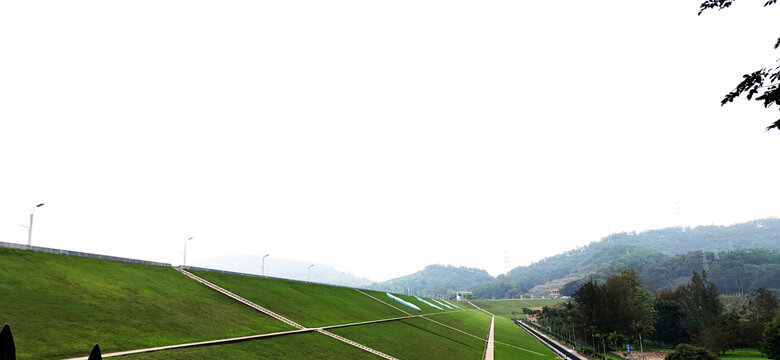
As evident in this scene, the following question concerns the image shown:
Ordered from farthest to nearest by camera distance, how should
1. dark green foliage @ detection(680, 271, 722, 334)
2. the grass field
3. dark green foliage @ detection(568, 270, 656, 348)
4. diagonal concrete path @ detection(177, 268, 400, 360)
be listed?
the grass field → dark green foliage @ detection(680, 271, 722, 334) → dark green foliage @ detection(568, 270, 656, 348) → diagonal concrete path @ detection(177, 268, 400, 360)

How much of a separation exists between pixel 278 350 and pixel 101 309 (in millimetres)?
9256

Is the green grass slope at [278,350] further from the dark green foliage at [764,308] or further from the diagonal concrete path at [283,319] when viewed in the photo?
the dark green foliage at [764,308]

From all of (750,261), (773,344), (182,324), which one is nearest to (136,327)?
(182,324)

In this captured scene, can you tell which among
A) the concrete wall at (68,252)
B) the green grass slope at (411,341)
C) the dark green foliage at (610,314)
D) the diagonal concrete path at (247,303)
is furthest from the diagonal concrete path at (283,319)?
the dark green foliage at (610,314)

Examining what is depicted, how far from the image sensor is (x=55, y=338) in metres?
16.1

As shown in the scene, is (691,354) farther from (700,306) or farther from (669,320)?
(669,320)

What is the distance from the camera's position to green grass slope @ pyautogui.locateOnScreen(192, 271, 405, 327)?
34.0 m

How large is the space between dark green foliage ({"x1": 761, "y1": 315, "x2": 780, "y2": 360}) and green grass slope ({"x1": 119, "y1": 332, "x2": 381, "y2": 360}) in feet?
157

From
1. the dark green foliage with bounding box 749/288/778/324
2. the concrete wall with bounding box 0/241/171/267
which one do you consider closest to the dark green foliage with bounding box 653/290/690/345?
the dark green foliage with bounding box 749/288/778/324

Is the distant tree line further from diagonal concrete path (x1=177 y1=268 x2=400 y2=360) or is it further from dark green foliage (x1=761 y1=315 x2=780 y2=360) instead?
diagonal concrete path (x1=177 y1=268 x2=400 y2=360)

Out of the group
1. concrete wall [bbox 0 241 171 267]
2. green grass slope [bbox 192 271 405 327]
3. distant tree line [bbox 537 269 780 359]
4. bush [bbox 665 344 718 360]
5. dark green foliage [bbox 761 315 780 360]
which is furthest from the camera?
distant tree line [bbox 537 269 780 359]

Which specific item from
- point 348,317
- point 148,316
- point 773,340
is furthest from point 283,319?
point 773,340

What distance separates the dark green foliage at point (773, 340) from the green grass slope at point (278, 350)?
47.8m

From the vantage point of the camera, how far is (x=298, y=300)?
3978 centimetres
